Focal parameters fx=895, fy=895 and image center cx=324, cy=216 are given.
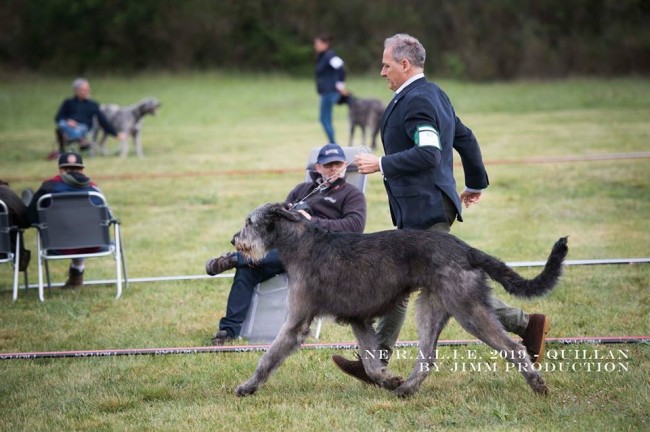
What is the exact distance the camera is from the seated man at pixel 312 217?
7.03 meters

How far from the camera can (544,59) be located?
39.2 meters

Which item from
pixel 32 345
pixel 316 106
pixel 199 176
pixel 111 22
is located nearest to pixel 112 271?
pixel 32 345

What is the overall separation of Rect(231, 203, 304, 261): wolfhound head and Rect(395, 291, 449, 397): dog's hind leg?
3.17 ft

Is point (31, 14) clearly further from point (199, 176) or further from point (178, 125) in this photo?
point (199, 176)

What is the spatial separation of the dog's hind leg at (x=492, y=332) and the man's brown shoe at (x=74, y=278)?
519 cm

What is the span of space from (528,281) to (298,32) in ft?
153

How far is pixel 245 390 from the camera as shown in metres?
5.50

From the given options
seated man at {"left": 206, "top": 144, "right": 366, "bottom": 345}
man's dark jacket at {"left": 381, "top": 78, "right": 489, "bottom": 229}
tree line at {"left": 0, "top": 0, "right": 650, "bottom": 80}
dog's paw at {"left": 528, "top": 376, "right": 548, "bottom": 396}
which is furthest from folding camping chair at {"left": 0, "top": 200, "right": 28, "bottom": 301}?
tree line at {"left": 0, "top": 0, "right": 650, "bottom": 80}

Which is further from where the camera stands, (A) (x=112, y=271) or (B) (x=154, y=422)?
(A) (x=112, y=271)

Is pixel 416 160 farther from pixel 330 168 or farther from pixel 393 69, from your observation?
pixel 330 168

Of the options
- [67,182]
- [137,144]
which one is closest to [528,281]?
[67,182]

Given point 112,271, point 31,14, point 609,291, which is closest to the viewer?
point 609,291

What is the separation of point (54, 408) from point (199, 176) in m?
11.5

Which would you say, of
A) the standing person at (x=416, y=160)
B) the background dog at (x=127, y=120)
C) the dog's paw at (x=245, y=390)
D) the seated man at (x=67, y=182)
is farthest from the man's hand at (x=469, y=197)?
the background dog at (x=127, y=120)
